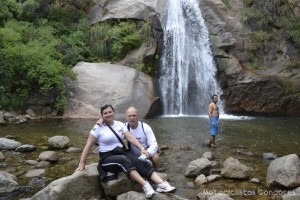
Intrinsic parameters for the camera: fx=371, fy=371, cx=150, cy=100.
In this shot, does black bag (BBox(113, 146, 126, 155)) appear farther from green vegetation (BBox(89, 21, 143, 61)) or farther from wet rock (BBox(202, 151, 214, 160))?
green vegetation (BBox(89, 21, 143, 61))

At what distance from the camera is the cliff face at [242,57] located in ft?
54.4

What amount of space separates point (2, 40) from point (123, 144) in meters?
11.6

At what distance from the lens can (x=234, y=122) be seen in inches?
575

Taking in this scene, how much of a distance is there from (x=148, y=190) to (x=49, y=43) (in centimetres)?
1292

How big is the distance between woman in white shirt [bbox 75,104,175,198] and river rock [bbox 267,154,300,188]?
258cm

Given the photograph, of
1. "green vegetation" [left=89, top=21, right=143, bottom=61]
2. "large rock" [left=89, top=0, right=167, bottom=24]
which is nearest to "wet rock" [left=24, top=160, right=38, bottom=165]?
"green vegetation" [left=89, top=21, right=143, bottom=61]

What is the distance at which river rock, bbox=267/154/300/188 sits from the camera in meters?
6.68

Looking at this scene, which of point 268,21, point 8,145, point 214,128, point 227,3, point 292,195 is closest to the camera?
point 292,195

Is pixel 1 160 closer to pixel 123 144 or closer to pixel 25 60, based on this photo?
pixel 123 144

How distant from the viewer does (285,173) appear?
684 centimetres

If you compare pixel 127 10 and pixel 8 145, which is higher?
pixel 127 10

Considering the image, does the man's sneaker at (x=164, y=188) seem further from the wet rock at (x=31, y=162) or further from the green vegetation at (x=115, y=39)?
the green vegetation at (x=115, y=39)

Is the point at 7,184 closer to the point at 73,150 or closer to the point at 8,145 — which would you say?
the point at 73,150

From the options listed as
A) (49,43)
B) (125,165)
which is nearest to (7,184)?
(125,165)
